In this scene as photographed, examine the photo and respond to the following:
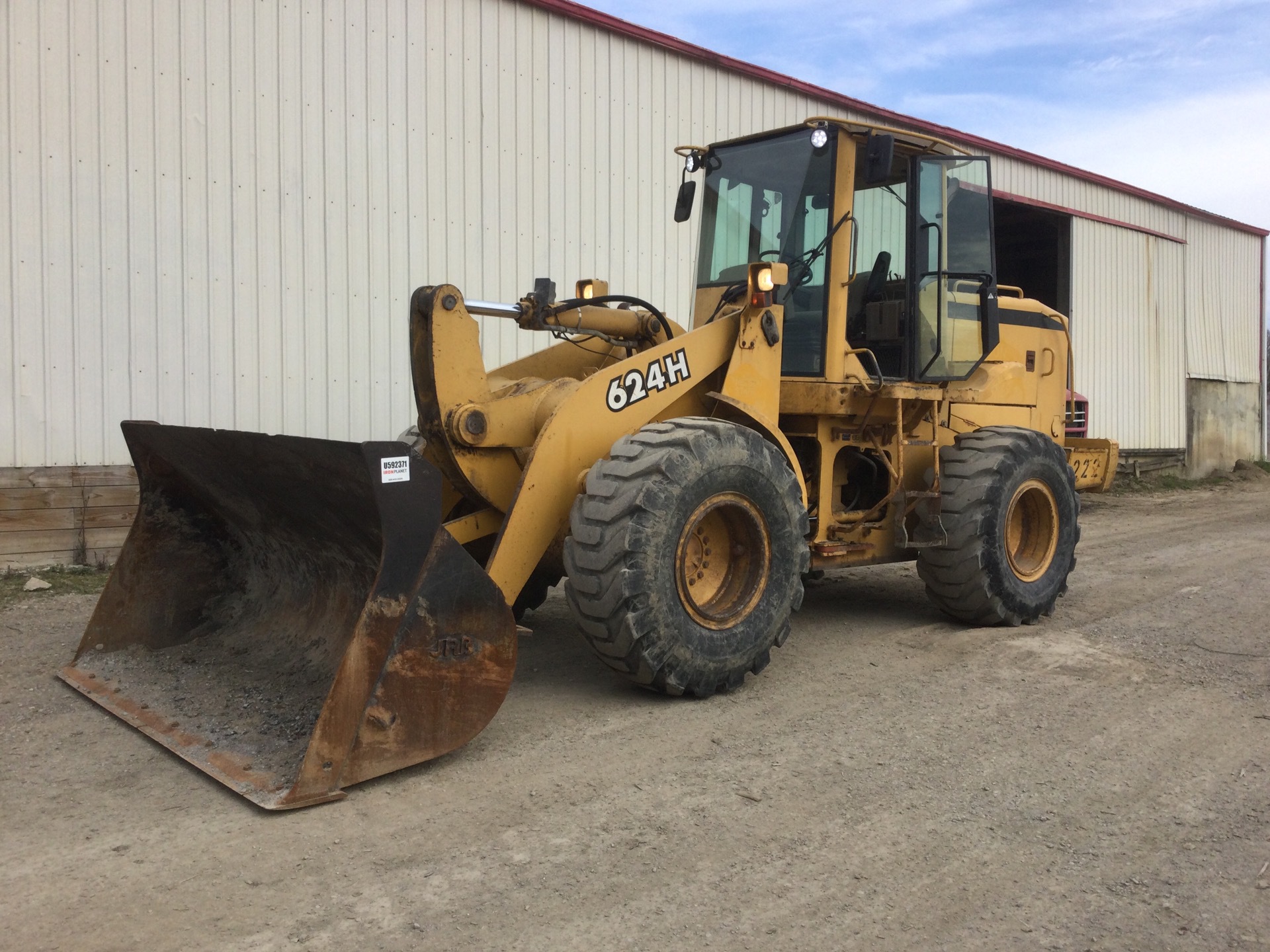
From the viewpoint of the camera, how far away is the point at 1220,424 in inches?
758

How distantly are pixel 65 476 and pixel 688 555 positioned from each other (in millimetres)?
4990

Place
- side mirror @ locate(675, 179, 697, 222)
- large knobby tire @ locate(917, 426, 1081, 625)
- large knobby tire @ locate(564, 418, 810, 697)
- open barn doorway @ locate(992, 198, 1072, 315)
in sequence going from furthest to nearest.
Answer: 1. open barn doorway @ locate(992, 198, 1072, 315)
2. side mirror @ locate(675, 179, 697, 222)
3. large knobby tire @ locate(917, 426, 1081, 625)
4. large knobby tire @ locate(564, 418, 810, 697)

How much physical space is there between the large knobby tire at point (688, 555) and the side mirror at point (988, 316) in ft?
7.81

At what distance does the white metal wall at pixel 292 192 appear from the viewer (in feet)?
24.0

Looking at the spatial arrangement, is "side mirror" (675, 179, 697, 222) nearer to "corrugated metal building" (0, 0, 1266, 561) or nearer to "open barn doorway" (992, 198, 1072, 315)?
"corrugated metal building" (0, 0, 1266, 561)

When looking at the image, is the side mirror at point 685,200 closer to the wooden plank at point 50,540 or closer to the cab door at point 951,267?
the cab door at point 951,267

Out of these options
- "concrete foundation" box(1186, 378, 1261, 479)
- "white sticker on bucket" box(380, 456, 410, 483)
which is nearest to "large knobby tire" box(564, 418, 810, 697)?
"white sticker on bucket" box(380, 456, 410, 483)

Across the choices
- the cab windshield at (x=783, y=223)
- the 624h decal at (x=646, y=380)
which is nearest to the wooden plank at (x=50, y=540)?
the 624h decal at (x=646, y=380)

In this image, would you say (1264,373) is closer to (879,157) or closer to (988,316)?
(988,316)

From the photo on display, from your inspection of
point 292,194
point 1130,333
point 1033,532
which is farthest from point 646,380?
point 1130,333

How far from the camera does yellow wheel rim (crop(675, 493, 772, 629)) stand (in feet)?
15.9

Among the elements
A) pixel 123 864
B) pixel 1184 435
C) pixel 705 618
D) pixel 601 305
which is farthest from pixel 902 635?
pixel 1184 435

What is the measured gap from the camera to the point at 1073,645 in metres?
5.79

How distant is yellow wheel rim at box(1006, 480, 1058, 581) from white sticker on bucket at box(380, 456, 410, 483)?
13.7 ft
